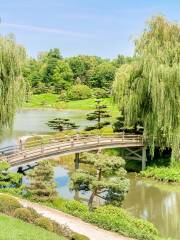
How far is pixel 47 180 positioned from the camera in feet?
70.0

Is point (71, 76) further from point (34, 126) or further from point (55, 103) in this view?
point (34, 126)

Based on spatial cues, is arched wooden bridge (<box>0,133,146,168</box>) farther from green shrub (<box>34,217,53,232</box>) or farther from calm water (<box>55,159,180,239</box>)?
green shrub (<box>34,217,53,232</box>)

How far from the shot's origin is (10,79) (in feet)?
82.5

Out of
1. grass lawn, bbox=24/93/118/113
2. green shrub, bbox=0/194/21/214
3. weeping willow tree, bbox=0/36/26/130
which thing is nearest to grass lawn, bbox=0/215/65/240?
green shrub, bbox=0/194/21/214

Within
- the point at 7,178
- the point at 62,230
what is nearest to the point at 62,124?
the point at 7,178

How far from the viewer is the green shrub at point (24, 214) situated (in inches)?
628

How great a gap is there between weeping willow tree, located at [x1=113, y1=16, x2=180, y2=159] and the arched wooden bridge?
1.35m

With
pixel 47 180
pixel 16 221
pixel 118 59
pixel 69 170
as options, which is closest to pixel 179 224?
pixel 47 180

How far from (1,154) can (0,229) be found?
11.5 metres

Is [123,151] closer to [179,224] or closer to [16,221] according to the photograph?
[179,224]

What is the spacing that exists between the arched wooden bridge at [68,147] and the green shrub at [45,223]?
29.5 feet

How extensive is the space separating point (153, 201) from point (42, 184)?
8724 mm

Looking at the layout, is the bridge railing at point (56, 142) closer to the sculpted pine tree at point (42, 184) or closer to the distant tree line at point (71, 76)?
the sculpted pine tree at point (42, 184)

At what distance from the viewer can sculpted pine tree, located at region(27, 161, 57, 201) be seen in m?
20.7
